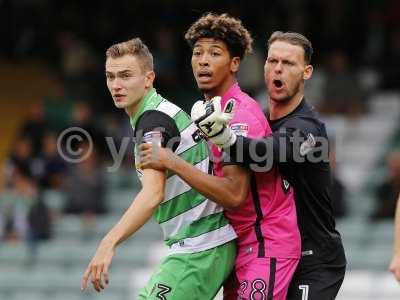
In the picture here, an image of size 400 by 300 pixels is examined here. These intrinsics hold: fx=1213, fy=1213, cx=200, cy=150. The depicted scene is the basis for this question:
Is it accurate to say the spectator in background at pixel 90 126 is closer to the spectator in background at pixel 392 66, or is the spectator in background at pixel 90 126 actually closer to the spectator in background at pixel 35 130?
the spectator in background at pixel 35 130

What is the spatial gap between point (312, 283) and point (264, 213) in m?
0.51

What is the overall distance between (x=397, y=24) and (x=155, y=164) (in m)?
9.80

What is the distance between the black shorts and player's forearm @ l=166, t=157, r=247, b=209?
2.10ft

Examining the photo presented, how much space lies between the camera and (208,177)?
6.47 meters

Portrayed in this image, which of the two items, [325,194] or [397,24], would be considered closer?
[325,194]

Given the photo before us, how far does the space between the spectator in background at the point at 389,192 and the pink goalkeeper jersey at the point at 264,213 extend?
607cm

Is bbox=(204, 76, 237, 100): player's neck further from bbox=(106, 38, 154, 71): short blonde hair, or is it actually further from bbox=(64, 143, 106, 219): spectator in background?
bbox=(64, 143, 106, 219): spectator in background

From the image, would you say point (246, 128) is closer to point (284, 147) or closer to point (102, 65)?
point (284, 147)

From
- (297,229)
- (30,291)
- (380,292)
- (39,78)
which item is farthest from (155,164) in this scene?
(39,78)

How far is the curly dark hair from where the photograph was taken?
22.5 feet

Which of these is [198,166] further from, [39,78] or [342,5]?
[39,78]

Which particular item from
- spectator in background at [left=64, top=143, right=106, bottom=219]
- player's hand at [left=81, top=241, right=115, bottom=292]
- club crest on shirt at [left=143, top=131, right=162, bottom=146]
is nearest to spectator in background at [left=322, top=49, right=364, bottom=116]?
spectator in background at [left=64, top=143, right=106, bottom=219]

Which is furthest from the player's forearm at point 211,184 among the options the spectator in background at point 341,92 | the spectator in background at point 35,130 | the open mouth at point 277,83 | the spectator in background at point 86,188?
the spectator in background at point 341,92

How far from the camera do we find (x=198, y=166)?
6828 mm
